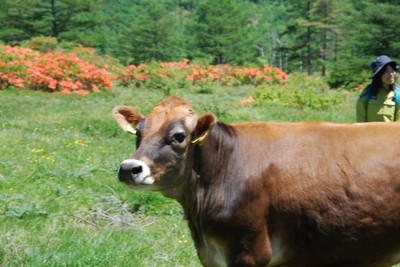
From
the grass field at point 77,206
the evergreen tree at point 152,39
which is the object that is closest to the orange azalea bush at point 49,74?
the grass field at point 77,206

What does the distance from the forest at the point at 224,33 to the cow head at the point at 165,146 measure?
21.9m

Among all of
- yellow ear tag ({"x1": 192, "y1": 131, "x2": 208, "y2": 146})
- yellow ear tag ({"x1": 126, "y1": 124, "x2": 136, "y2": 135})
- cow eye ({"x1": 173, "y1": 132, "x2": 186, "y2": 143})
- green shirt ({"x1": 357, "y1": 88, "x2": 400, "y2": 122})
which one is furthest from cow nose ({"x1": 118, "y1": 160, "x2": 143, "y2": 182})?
green shirt ({"x1": 357, "y1": 88, "x2": 400, "y2": 122})

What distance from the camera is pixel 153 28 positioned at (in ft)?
189

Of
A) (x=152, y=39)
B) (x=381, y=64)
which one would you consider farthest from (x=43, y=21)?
(x=381, y=64)

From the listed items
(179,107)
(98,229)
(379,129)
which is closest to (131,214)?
(98,229)

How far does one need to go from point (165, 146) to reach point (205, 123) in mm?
310

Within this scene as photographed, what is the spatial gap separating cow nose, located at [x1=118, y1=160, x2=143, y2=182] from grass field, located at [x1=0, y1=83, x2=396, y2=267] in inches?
59.8

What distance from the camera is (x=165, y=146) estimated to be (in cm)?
338

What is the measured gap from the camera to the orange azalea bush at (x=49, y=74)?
17719 millimetres

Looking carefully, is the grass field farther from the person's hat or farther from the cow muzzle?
the person's hat

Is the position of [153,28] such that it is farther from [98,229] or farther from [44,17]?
[98,229]

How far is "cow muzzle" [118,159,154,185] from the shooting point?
317cm

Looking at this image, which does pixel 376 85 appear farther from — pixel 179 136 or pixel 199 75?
pixel 199 75

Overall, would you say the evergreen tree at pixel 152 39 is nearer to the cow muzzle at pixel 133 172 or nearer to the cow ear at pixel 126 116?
the cow ear at pixel 126 116
